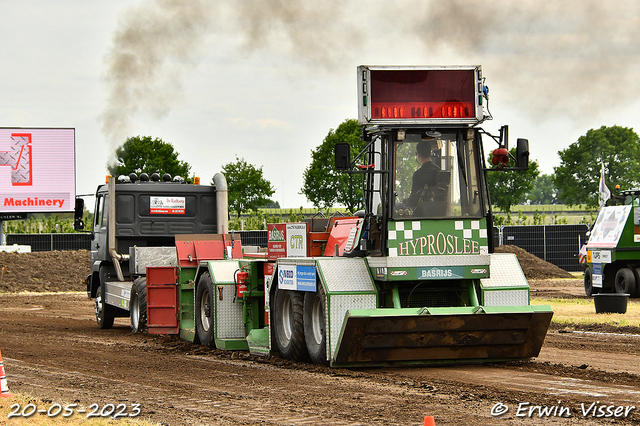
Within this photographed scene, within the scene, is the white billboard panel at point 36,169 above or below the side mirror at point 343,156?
above

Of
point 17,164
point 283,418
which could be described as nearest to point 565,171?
point 17,164

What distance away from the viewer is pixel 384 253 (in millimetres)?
10242

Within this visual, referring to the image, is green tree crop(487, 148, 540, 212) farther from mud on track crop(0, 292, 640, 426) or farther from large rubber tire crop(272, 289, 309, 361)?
large rubber tire crop(272, 289, 309, 361)

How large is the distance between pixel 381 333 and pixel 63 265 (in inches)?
1122

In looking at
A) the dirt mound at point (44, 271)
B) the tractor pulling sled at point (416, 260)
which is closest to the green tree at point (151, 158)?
the dirt mound at point (44, 271)

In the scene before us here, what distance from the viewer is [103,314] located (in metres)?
17.8

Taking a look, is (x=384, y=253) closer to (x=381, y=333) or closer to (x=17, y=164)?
(x=381, y=333)

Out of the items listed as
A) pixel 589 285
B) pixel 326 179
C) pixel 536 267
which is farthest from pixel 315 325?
pixel 326 179

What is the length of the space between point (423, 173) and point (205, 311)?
16.3 feet

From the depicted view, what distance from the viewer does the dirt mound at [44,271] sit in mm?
33344

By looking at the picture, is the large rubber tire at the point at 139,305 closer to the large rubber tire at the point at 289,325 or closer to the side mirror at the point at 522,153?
the large rubber tire at the point at 289,325

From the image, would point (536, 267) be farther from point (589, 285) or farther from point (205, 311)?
point (205, 311)

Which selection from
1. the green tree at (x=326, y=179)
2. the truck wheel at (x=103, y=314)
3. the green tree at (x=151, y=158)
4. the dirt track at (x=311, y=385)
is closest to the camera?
the dirt track at (x=311, y=385)

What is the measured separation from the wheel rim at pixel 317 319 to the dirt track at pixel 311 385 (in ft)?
1.48
